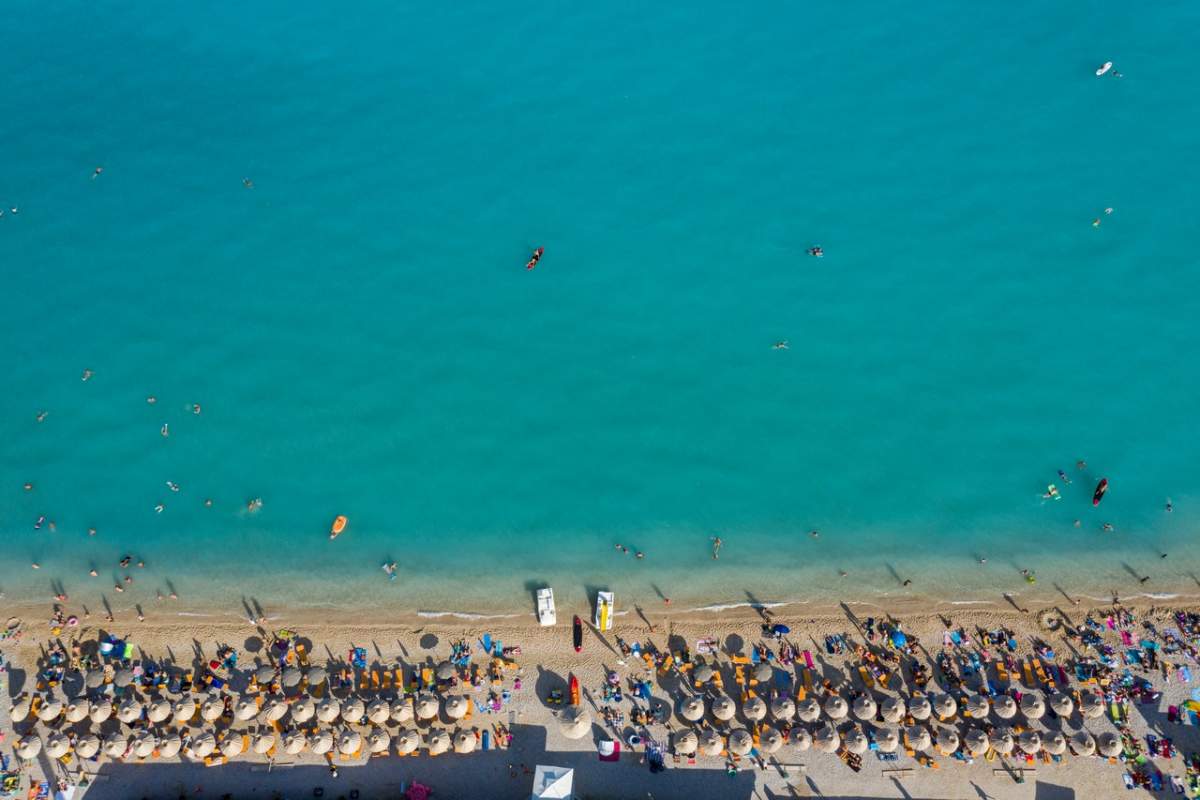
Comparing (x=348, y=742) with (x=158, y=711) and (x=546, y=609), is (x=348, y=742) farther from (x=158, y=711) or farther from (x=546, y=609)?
(x=546, y=609)

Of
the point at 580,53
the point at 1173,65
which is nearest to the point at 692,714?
the point at 580,53

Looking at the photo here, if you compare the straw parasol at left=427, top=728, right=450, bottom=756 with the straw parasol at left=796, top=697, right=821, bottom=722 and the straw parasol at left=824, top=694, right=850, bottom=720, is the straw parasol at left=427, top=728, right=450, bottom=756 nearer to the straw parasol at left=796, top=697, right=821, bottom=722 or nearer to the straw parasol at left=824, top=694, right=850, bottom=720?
the straw parasol at left=796, top=697, right=821, bottom=722

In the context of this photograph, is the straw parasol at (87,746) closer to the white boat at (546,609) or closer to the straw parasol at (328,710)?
the straw parasol at (328,710)

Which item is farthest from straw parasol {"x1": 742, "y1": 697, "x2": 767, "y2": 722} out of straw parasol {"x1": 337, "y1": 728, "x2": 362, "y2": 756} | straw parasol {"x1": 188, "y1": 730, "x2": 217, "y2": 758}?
straw parasol {"x1": 188, "y1": 730, "x2": 217, "y2": 758}

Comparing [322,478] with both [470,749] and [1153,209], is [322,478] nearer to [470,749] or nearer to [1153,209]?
[470,749]

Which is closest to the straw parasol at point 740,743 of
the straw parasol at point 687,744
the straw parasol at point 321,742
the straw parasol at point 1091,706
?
the straw parasol at point 687,744

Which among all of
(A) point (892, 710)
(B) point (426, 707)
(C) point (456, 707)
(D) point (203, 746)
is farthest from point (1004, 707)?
(D) point (203, 746)

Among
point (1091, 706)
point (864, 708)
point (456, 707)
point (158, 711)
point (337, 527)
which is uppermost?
point (337, 527)
